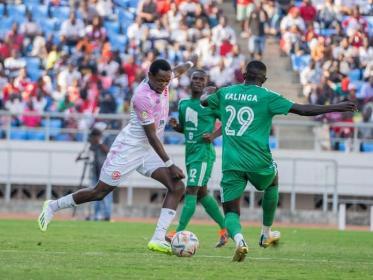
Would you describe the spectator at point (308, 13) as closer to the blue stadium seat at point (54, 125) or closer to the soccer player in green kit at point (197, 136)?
the blue stadium seat at point (54, 125)

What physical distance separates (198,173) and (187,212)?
720 mm

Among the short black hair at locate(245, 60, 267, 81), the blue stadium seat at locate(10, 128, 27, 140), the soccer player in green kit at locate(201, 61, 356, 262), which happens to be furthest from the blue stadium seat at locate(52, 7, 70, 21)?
the short black hair at locate(245, 60, 267, 81)

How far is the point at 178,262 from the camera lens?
553 inches

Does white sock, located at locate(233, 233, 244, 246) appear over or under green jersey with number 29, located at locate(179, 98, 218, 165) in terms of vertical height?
under

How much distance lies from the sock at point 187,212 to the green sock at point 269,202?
224 centimetres

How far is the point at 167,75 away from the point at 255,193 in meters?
14.9

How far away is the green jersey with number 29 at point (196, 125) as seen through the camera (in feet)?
60.4

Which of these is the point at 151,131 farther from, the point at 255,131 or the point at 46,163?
the point at 46,163

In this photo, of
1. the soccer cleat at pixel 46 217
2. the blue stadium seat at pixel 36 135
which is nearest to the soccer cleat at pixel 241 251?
the soccer cleat at pixel 46 217

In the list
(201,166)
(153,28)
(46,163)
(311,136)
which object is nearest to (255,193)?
(311,136)

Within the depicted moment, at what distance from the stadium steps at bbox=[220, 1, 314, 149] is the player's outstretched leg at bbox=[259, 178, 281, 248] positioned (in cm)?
1634

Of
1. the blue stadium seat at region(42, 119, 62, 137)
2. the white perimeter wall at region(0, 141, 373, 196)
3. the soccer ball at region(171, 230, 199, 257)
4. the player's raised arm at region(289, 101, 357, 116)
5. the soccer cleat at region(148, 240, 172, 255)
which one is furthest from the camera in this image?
the blue stadium seat at region(42, 119, 62, 137)

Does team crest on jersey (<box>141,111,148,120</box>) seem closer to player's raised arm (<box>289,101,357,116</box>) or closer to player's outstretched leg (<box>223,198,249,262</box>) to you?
player's outstretched leg (<box>223,198,249,262</box>)

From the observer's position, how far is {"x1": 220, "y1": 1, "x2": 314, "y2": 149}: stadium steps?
32.6 meters
